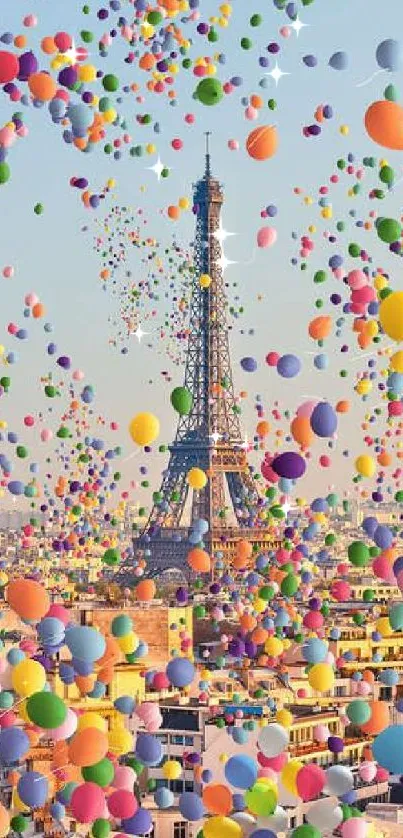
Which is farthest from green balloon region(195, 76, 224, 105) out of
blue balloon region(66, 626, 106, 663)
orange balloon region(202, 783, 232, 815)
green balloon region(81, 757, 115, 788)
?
orange balloon region(202, 783, 232, 815)

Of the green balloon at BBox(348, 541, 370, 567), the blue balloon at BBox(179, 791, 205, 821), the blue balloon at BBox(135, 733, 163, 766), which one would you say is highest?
the green balloon at BBox(348, 541, 370, 567)

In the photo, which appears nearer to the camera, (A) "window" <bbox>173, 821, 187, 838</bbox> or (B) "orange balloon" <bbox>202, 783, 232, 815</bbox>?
(B) "orange balloon" <bbox>202, 783, 232, 815</bbox>

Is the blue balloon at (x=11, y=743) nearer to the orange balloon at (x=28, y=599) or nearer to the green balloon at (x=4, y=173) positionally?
the orange balloon at (x=28, y=599)

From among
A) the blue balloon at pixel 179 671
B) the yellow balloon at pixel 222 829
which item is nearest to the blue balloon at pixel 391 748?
the yellow balloon at pixel 222 829

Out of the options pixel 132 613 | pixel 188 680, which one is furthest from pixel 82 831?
pixel 132 613

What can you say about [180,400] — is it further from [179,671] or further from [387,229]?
[387,229]

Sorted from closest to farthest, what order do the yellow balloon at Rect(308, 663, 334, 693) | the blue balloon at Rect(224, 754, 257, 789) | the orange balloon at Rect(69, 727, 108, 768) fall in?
1. the orange balloon at Rect(69, 727, 108, 768)
2. the blue balloon at Rect(224, 754, 257, 789)
3. the yellow balloon at Rect(308, 663, 334, 693)

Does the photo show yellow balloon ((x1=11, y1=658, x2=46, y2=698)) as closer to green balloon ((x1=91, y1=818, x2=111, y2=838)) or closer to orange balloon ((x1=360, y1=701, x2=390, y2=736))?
green balloon ((x1=91, y1=818, x2=111, y2=838))

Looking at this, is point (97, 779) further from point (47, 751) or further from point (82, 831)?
A: point (47, 751)
